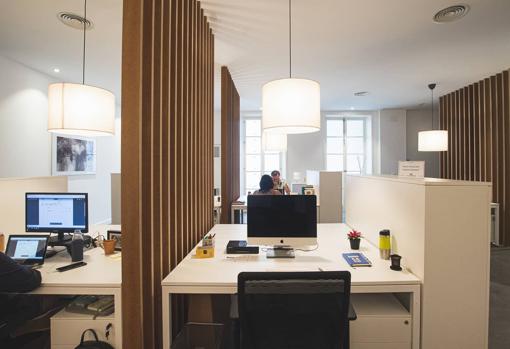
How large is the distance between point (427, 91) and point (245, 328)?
628 cm

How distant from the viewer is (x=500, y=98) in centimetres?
474

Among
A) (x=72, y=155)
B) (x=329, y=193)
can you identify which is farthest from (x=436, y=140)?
(x=72, y=155)

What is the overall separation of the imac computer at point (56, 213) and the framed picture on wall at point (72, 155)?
9.86 ft

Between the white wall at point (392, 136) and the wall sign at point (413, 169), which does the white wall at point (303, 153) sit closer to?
the white wall at point (392, 136)

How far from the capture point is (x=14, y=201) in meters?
2.34

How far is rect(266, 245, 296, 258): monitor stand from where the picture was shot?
6.73 feet

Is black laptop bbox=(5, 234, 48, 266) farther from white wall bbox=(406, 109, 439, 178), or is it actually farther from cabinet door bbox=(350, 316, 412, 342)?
white wall bbox=(406, 109, 439, 178)

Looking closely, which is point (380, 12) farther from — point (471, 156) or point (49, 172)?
point (49, 172)

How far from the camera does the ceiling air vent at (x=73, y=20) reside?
2785 mm

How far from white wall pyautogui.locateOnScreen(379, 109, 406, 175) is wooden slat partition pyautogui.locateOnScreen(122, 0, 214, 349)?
6701 mm

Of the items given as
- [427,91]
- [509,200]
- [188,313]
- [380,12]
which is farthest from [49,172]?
[509,200]

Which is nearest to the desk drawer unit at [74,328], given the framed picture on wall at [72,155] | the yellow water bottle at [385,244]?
the yellow water bottle at [385,244]

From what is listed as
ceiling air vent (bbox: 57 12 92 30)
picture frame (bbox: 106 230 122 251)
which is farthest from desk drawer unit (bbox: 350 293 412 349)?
ceiling air vent (bbox: 57 12 92 30)

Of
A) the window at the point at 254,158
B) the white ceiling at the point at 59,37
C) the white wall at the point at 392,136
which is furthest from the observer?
the window at the point at 254,158
